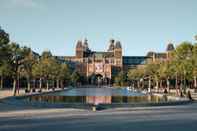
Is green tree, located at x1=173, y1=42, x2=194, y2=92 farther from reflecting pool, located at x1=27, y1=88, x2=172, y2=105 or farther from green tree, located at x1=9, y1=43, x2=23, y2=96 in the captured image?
green tree, located at x1=9, y1=43, x2=23, y2=96

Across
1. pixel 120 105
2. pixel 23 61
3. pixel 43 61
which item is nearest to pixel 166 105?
pixel 120 105

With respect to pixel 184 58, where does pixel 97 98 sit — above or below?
below

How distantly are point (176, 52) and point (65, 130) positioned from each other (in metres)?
48.9

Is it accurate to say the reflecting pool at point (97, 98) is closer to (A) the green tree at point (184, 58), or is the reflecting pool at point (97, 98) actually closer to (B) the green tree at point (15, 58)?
(B) the green tree at point (15, 58)

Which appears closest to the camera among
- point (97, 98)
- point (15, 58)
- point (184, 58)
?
point (97, 98)

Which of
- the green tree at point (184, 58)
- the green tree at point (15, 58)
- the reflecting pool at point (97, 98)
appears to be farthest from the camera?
the green tree at point (184, 58)

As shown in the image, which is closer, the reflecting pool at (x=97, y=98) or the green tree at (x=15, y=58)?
the reflecting pool at (x=97, y=98)

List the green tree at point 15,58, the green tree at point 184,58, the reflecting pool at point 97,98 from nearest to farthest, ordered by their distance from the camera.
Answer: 1. the reflecting pool at point 97,98
2. the green tree at point 15,58
3. the green tree at point 184,58

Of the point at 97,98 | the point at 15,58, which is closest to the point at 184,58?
the point at 97,98

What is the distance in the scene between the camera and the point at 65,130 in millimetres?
15359

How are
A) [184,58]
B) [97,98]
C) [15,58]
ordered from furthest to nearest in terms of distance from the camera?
[184,58], [15,58], [97,98]

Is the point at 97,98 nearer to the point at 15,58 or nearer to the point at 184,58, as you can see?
the point at 15,58

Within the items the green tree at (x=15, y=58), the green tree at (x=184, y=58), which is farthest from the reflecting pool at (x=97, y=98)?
the green tree at (x=184, y=58)

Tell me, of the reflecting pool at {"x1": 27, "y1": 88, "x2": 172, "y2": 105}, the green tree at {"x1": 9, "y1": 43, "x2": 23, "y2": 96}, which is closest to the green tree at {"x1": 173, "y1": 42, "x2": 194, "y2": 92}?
the reflecting pool at {"x1": 27, "y1": 88, "x2": 172, "y2": 105}
